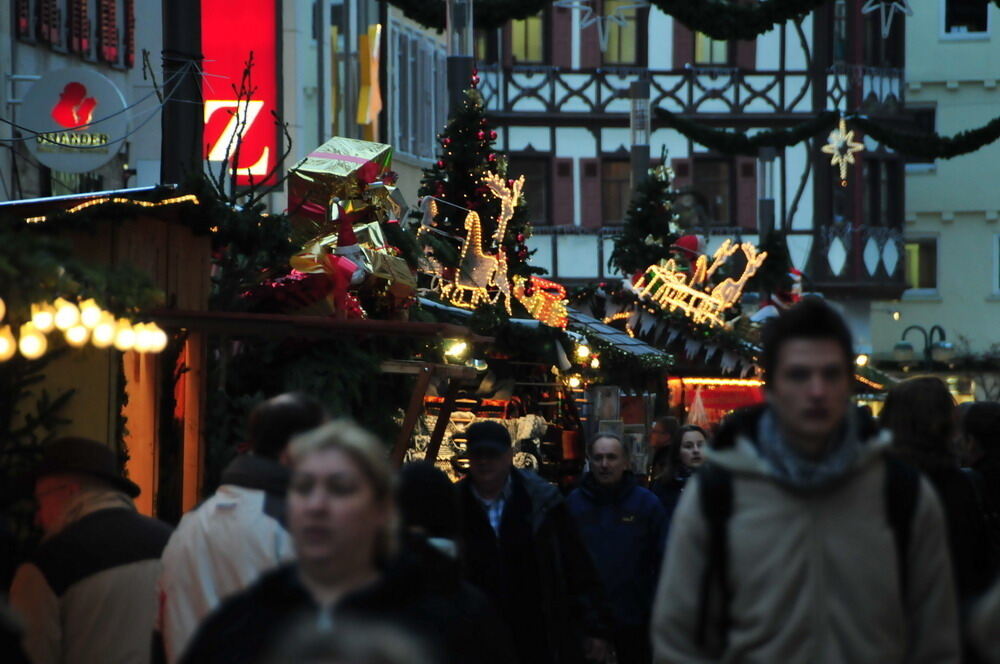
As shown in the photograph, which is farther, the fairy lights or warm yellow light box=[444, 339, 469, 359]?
warm yellow light box=[444, 339, 469, 359]

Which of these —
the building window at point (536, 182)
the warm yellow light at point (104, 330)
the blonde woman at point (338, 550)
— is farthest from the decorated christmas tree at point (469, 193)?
the building window at point (536, 182)

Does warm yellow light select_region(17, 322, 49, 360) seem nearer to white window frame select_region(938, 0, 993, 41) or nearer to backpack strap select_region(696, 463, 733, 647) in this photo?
backpack strap select_region(696, 463, 733, 647)

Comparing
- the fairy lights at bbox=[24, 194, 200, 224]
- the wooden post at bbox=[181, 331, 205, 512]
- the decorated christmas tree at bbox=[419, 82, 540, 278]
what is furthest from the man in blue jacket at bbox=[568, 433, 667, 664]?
the decorated christmas tree at bbox=[419, 82, 540, 278]

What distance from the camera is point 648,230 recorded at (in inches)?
1044

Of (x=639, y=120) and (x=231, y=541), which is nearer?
(x=231, y=541)

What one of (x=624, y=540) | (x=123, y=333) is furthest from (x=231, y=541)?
(x=624, y=540)

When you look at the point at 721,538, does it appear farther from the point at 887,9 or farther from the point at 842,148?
the point at 887,9

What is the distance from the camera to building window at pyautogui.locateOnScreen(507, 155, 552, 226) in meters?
44.8

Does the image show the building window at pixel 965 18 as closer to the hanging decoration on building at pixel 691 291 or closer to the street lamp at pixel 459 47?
the hanging decoration on building at pixel 691 291

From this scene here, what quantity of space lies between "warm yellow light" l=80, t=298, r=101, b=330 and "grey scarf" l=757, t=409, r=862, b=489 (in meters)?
3.70

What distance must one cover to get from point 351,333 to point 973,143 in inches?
557

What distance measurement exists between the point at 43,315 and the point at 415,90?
28.9m

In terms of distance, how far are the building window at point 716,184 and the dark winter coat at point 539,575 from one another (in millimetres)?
37287

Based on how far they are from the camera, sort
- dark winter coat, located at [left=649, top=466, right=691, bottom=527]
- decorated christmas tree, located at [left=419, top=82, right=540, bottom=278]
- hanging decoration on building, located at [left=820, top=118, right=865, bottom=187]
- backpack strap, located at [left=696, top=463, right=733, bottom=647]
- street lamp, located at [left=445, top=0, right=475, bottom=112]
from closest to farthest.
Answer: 1. backpack strap, located at [left=696, top=463, right=733, bottom=647]
2. dark winter coat, located at [left=649, top=466, right=691, bottom=527]
3. street lamp, located at [left=445, top=0, right=475, bottom=112]
4. decorated christmas tree, located at [left=419, top=82, right=540, bottom=278]
5. hanging decoration on building, located at [left=820, top=118, right=865, bottom=187]
